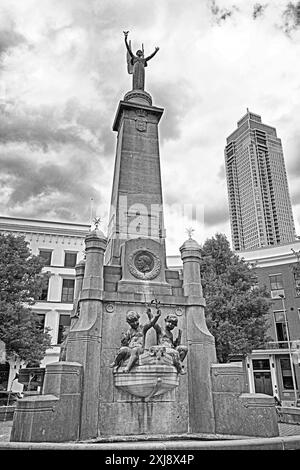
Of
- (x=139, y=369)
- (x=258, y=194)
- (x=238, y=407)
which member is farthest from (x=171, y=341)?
(x=258, y=194)

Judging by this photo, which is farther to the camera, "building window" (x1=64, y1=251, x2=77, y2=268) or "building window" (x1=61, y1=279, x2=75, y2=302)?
"building window" (x1=64, y1=251, x2=77, y2=268)

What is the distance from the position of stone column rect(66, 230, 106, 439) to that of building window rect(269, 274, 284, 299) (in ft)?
103

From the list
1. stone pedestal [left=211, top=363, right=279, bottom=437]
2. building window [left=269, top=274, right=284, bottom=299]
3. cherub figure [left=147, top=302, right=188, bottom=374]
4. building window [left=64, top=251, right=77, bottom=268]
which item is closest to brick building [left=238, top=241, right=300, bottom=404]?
building window [left=269, top=274, right=284, bottom=299]

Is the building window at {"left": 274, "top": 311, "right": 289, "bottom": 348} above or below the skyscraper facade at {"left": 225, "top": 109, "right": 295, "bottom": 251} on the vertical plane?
below

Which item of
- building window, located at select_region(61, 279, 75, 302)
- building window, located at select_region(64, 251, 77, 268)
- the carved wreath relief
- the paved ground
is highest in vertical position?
building window, located at select_region(64, 251, 77, 268)

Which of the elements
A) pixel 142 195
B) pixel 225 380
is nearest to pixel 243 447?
pixel 225 380

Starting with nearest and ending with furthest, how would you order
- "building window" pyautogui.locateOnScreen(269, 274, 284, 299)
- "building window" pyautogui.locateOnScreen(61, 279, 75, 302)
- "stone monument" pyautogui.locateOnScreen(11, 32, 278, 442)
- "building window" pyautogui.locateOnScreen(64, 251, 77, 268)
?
1. "stone monument" pyautogui.locateOnScreen(11, 32, 278, 442)
2. "building window" pyautogui.locateOnScreen(61, 279, 75, 302)
3. "building window" pyautogui.locateOnScreen(64, 251, 77, 268)
4. "building window" pyautogui.locateOnScreen(269, 274, 284, 299)

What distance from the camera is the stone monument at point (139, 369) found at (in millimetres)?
9016

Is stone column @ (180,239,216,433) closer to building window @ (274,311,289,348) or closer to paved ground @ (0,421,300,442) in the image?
paved ground @ (0,421,300,442)

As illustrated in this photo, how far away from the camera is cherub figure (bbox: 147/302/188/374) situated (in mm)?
10005

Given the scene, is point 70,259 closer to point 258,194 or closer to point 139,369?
point 139,369

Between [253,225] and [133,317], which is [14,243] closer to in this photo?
[133,317]

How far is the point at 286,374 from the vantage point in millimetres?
35469

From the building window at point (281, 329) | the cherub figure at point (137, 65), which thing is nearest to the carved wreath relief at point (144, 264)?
the cherub figure at point (137, 65)
